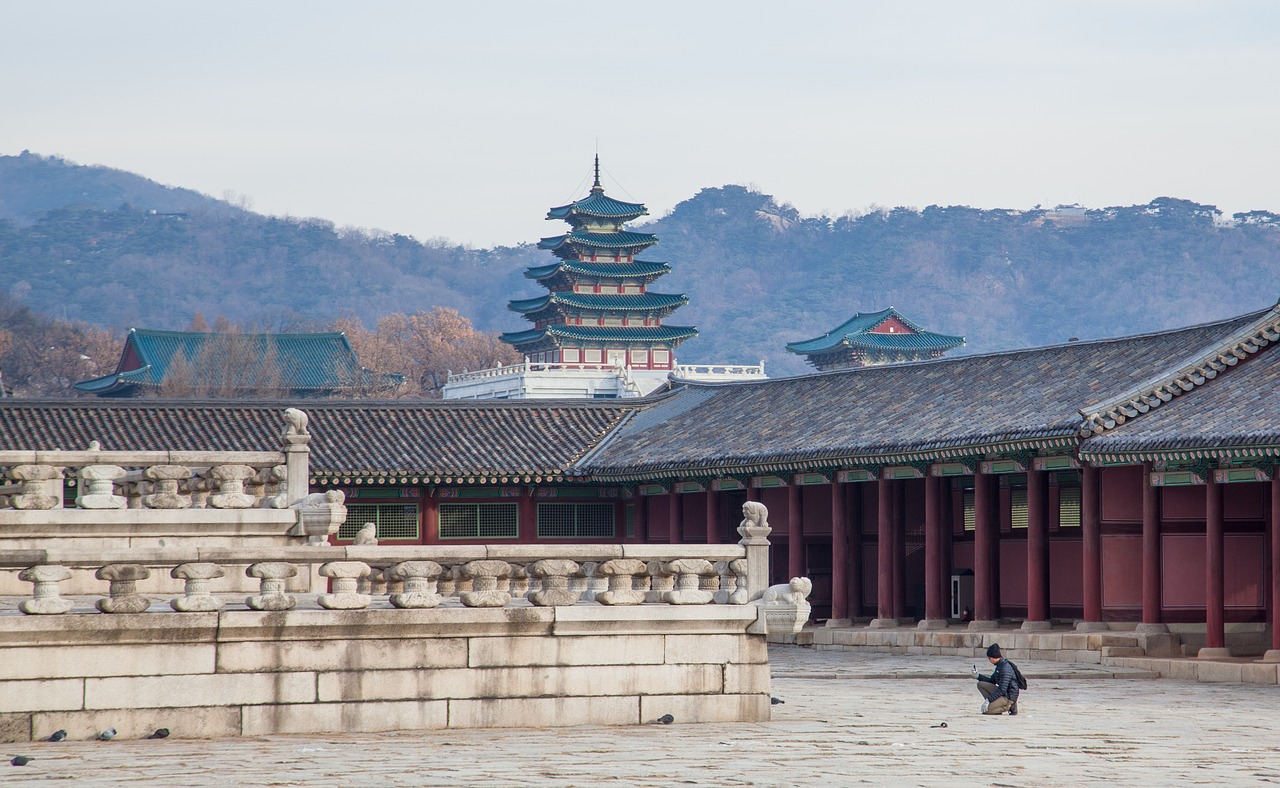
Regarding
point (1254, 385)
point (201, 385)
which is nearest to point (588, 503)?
point (1254, 385)

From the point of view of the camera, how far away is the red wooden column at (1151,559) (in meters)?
29.4

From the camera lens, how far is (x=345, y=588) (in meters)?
16.6

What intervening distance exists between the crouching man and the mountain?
477 feet

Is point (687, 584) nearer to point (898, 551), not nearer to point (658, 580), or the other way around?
point (658, 580)

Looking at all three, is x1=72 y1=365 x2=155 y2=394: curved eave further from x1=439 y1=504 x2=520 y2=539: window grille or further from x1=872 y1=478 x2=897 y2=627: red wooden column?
x1=872 y1=478 x2=897 y2=627: red wooden column

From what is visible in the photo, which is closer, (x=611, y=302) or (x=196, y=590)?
(x=196, y=590)

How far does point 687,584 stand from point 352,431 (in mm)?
24749

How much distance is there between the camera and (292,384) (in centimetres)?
8738

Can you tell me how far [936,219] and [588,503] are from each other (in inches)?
5799

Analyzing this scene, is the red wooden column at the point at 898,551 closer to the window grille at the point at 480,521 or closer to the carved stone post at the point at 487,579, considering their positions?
the window grille at the point at 480,521

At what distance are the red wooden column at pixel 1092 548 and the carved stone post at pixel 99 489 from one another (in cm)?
1582

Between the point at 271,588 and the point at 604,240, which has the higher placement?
the point at 604,240

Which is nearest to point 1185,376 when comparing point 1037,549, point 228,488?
point 1037,549

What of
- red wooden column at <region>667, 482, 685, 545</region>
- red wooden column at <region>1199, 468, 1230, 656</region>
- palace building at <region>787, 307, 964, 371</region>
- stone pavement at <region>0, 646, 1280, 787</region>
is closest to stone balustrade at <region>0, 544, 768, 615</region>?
stone pavement at <region>0, 646, 1280, 787</region>
